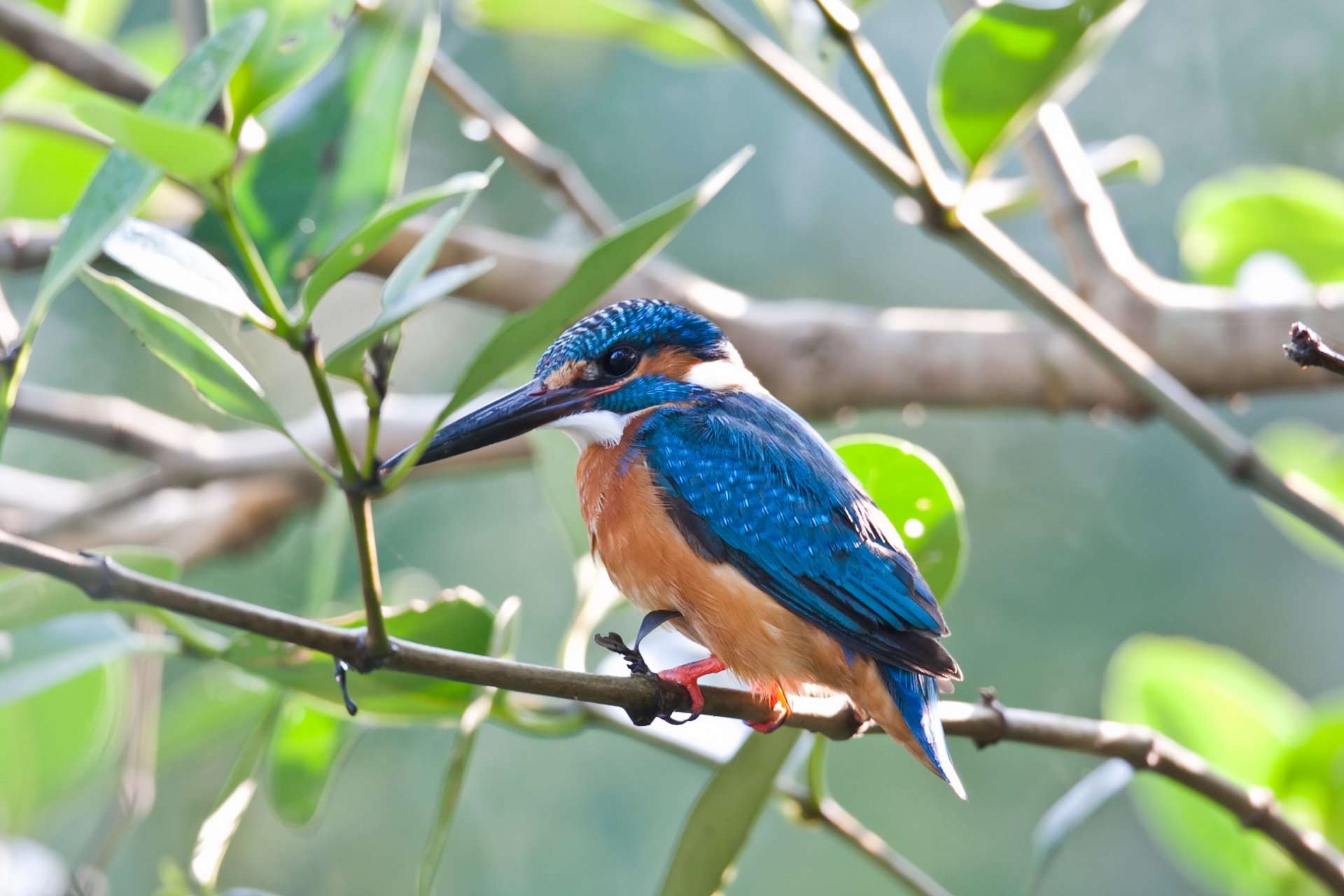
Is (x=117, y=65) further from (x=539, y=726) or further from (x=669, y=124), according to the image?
(x=669, y=124)

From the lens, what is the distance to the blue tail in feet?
2.87

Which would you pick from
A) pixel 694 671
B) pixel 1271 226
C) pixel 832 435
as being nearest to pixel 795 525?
pixel 694 671

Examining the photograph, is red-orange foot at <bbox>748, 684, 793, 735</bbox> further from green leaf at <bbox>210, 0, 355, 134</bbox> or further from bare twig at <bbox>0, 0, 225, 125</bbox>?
bare twig at <bbox>0, 0, 225, 125</bbox>

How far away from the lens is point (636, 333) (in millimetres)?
1214

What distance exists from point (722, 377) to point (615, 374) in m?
0.15

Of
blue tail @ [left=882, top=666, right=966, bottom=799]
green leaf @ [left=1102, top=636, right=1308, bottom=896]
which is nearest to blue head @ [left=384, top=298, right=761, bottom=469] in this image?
blue tail @ [left=882, top=666, right=966, bottom=799]

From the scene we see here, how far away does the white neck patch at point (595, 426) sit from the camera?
1.15m

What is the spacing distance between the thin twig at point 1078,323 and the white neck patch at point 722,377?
0.26 metres

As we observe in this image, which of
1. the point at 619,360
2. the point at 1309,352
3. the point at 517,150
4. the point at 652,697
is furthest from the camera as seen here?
the point at 517,150

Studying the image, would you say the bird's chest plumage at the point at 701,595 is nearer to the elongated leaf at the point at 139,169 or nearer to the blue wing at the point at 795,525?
the blue wing at the point at 795,525

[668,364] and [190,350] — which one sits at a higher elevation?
[668,364]

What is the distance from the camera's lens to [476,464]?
6.75 feet

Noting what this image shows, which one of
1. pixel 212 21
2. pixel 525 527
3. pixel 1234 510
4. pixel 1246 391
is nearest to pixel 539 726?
pixel 212 21

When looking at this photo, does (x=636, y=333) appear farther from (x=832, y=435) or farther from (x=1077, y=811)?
(x=832, y=435)
